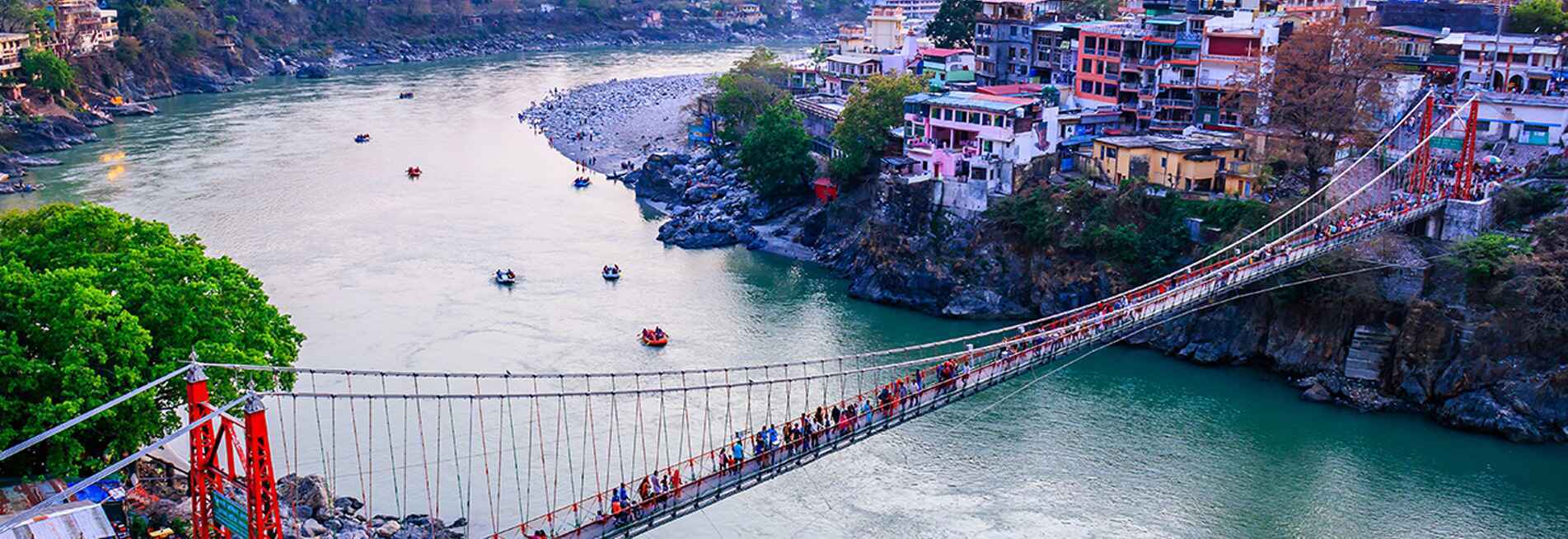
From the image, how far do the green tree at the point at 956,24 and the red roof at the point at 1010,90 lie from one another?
7.89 m

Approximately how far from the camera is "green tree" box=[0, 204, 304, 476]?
16.0 meters

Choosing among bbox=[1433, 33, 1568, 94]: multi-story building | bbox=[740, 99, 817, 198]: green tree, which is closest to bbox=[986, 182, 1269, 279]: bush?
bbox=[740, 99, 817, 198]: green tree

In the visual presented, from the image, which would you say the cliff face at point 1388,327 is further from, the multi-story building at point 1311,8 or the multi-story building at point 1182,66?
the multi-story building at point 1311,8

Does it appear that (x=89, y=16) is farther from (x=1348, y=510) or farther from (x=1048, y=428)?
(x=1348, y=510)

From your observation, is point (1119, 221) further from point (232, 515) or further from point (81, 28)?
point (81, 28)

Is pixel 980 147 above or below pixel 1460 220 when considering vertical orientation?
above

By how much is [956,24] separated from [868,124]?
1212cm

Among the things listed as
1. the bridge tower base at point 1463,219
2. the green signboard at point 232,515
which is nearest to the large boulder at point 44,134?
the green signboard at point 232,515

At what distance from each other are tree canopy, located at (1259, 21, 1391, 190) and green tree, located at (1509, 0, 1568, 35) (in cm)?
893

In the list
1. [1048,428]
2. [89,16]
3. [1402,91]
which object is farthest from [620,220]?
[89,16]

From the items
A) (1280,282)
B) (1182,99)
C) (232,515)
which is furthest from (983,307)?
(232,515)

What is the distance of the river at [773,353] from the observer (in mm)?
19859

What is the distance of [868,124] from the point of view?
33.9 m

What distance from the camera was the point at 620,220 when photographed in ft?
125
